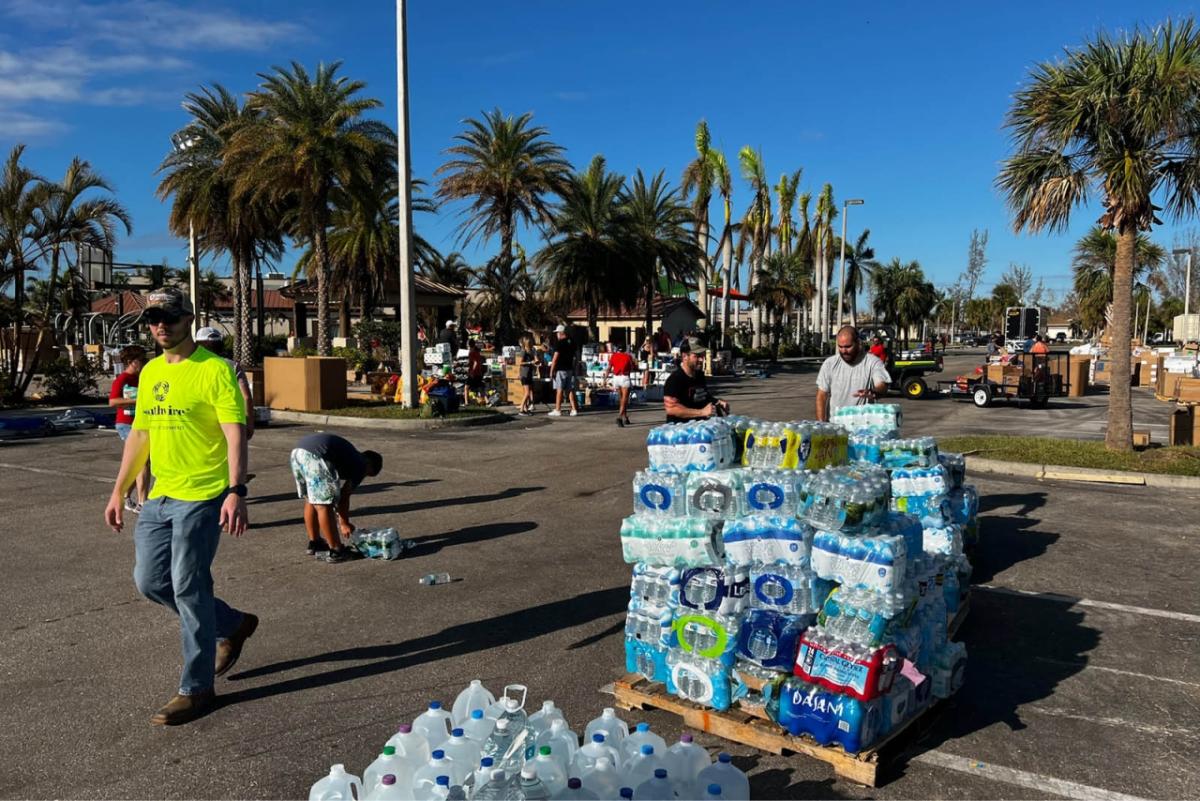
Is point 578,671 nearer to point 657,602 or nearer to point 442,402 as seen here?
point 657,602

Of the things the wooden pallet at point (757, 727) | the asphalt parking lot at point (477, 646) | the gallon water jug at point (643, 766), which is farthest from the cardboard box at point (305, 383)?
the gallon water jug at point (643, 766)

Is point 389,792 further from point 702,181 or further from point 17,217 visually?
point 702,181

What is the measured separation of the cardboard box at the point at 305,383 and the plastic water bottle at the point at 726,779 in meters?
16.8

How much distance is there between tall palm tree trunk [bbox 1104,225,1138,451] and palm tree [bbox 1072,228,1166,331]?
4203 centimetres

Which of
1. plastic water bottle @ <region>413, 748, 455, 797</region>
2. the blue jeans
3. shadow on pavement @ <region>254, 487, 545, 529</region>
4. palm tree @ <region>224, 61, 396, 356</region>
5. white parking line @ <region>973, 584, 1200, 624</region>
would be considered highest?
palm tree @ <region>224, 61, 396, 356</region>

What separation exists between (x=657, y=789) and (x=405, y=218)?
17244 mm

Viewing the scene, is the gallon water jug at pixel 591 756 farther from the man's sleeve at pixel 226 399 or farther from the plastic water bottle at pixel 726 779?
the man's sleeve at pixel 226 399

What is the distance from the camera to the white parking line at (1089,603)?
6129 millimetres

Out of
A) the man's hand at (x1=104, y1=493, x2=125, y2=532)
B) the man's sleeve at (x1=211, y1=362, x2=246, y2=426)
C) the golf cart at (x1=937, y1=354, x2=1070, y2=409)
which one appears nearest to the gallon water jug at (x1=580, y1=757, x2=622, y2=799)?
the man's sleeve at (x1=211, y1=362, x2=246, y2=426)

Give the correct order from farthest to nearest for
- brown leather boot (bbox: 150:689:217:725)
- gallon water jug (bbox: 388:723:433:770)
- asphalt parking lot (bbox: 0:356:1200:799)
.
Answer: brown leather boot (bbox: 150:689:217:725) < asphalt parking lot (bbox: 0:356:1200:799) < gallon water jug (bbox: 388:723:433:770)

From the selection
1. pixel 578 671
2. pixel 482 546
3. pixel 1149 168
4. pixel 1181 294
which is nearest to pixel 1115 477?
pixel 1149 168

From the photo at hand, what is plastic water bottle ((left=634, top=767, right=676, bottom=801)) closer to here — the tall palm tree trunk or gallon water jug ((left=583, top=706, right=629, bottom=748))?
gallon water jug ((left=583, top=706, right=629, bottom=748))

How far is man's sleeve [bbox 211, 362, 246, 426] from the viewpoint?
448 centimetres

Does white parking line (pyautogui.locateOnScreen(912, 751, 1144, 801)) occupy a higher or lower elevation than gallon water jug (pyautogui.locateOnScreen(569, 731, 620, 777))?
lower
